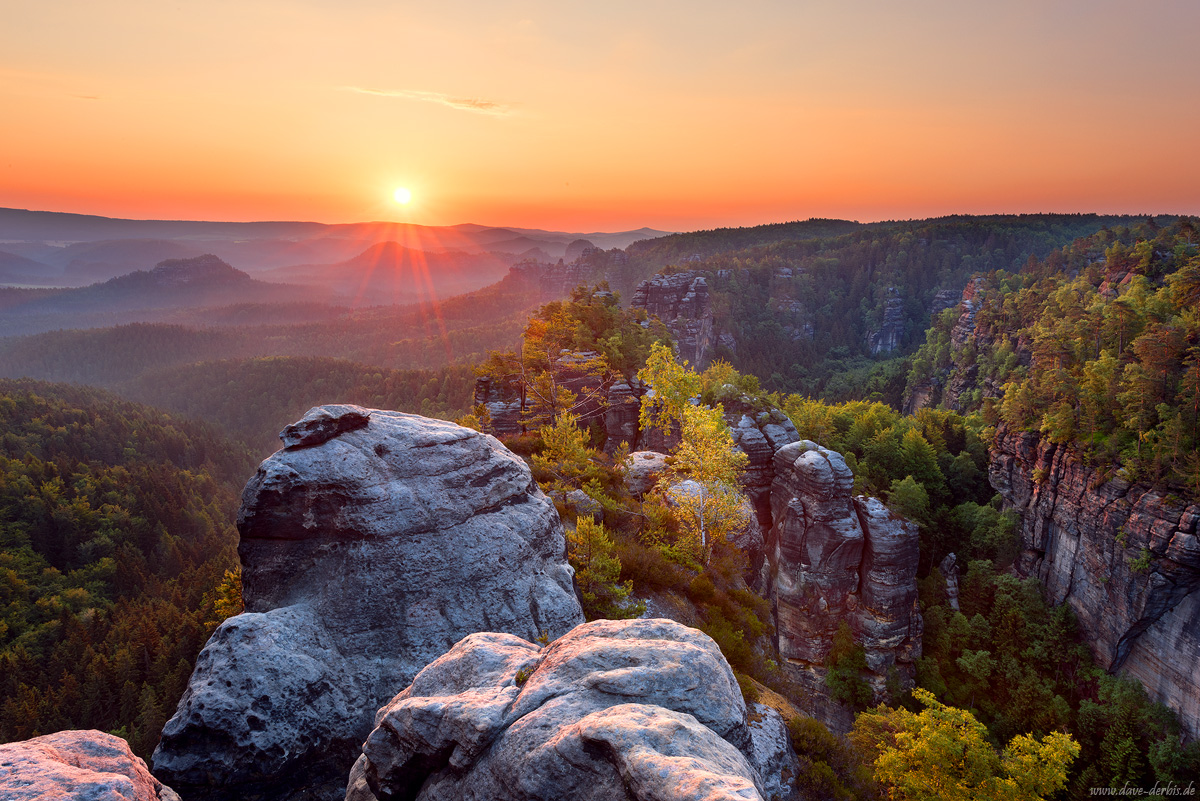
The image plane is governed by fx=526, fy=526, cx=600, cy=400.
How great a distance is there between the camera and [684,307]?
128m

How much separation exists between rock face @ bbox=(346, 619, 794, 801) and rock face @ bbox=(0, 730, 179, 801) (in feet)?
10.3

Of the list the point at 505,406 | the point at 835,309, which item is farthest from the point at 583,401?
the point at 835,309

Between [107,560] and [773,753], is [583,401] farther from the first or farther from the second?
[107,560]

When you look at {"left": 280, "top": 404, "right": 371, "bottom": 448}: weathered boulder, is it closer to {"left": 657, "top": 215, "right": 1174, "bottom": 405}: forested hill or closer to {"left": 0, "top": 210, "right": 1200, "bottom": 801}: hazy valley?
{"left": 0, "top": 210, "right": 1200, "bottom": 801}: hazy valley

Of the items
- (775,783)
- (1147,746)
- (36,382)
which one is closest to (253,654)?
(775,783)

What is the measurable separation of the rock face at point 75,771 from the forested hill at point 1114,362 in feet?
167

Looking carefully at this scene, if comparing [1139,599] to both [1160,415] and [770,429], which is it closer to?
[1160,415]

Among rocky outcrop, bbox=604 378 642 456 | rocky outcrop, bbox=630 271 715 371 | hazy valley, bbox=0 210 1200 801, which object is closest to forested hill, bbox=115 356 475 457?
hazy valley, bbox=0 210 1200 801

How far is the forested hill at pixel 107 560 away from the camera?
153ft

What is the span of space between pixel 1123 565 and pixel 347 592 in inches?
1994

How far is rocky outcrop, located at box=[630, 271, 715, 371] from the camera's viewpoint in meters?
124

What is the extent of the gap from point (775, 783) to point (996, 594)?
1698 inches

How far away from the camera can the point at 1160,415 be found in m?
36.6

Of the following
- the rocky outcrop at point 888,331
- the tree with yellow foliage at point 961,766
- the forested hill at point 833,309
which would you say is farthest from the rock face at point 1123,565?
the rocky outcrop at point 888,331
